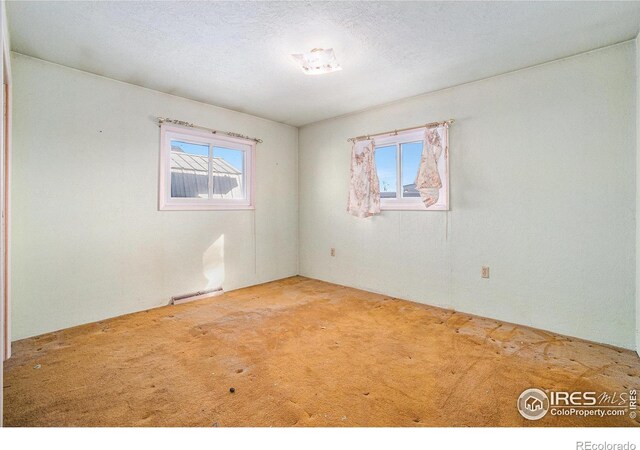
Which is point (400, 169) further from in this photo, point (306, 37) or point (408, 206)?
point (306, 37)

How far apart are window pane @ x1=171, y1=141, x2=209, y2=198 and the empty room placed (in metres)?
0.03

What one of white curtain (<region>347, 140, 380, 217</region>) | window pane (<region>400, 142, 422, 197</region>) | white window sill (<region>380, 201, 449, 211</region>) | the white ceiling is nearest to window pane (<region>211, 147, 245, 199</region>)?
the white ceiling

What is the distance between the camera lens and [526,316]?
283 centimetres

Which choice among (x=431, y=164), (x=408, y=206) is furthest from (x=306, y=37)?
(x=408, y=206)

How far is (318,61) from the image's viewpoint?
253cm

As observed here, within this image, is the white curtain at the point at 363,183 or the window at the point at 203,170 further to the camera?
the white curtain at the point at 363,183

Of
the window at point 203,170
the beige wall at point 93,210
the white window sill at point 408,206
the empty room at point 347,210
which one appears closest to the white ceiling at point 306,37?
the empty room at point 347,210

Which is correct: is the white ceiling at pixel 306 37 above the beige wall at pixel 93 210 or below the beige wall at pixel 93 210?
above

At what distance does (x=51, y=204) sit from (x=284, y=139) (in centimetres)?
292

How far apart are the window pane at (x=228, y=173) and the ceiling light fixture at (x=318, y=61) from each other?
1.78 metres

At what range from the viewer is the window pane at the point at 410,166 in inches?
141

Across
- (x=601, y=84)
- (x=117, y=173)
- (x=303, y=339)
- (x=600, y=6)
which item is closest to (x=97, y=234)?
(x=117, y=173)

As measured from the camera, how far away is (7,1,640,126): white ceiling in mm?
1993

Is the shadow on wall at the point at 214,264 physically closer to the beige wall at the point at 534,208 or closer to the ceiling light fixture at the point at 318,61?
the beige wall at the point at 534,208
